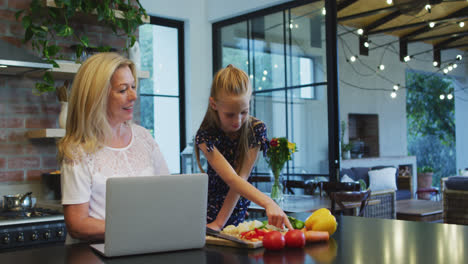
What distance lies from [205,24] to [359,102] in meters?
4.61

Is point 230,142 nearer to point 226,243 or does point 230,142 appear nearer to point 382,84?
point 226,243

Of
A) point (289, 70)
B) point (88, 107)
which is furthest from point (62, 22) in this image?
point (289, 70)

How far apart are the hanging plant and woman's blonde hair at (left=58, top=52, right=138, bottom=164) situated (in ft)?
5.59

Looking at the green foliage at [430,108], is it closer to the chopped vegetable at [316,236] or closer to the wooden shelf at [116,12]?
the wooden shelf at [116,12]

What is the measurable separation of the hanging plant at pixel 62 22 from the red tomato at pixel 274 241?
2177 mm

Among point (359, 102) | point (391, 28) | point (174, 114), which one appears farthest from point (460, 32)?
point (174, 114)

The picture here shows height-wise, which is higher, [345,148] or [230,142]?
[230,142]

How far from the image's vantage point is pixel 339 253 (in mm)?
1292

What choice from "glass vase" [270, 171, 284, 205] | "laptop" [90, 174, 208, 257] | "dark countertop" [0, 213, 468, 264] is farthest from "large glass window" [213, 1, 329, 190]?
"laptop" [90, 174, 208, 257]

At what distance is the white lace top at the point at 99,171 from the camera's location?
1465mm

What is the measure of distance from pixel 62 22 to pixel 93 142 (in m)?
2.12

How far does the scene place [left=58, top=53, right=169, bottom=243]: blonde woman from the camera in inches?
57.4

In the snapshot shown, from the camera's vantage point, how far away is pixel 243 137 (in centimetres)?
188

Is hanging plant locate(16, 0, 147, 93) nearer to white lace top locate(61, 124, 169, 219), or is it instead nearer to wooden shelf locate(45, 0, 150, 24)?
wooden shelf locate(45, 0, 150, 24)
